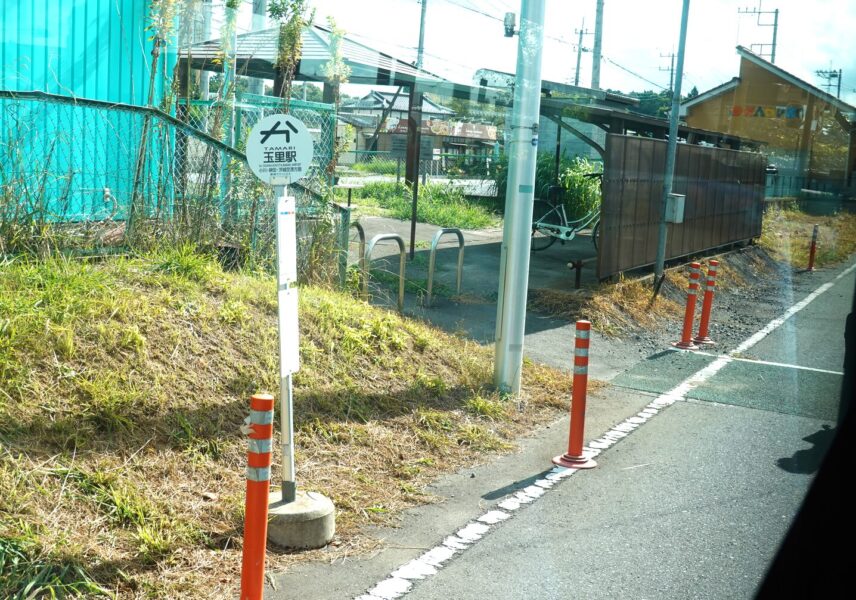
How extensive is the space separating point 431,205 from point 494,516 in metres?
17.6

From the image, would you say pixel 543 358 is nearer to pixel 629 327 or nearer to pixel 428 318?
pixel 428 318

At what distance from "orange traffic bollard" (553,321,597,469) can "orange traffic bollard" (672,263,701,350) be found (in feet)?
16.5

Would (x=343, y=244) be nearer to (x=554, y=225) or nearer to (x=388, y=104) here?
(x=554, y=225)

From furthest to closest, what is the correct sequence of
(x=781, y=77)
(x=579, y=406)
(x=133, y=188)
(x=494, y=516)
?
(x=781, y=77) < (x=133, y=188) < (x=579, y=406) < (x=494, y=516)

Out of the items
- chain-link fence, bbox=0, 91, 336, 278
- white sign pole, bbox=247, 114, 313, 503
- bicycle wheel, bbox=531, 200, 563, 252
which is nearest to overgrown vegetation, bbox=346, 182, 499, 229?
bicycle wheel, bbox=531, 200, 563, 252

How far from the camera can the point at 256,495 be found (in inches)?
159

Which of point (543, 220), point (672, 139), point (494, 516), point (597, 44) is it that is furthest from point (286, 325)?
point (597, 44)

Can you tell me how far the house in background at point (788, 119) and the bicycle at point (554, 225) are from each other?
2535mm

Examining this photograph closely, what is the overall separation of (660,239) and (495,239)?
5792mm

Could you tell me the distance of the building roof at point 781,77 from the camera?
3413mm

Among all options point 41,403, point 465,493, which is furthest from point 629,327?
point 41,403

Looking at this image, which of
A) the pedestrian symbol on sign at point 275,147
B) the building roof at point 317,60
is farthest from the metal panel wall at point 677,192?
the pedestrian symbol on sign at point 275,147

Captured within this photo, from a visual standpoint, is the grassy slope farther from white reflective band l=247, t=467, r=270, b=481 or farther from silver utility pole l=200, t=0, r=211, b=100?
silver utility pole l=200, t=0, r=211, b=100

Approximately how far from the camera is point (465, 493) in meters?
6.05
